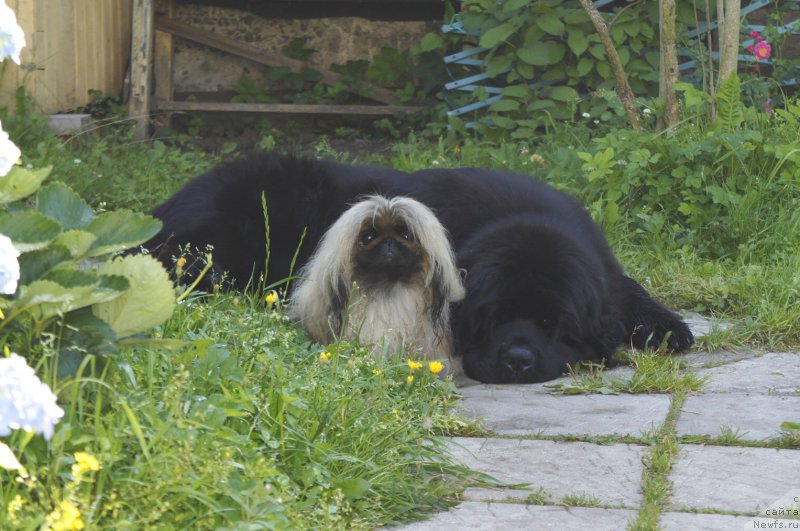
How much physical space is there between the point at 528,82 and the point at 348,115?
2011 mm

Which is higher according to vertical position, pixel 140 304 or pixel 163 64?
pixel 163 64

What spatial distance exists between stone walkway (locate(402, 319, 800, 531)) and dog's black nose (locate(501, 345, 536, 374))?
73 mm

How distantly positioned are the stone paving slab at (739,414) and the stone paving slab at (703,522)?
28.5 inches

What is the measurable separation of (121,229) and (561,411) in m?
1.71

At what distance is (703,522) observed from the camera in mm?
2811

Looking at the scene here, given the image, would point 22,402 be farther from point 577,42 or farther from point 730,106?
point 577,42

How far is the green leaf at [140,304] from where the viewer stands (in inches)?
114

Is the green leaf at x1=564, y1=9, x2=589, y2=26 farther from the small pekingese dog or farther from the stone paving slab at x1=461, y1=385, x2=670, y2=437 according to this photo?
the stone paving slab at x1=461, y1=385, x2=670, y2=437

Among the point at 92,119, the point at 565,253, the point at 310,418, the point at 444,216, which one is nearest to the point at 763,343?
the point at 565,253

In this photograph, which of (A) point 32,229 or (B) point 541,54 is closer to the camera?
(A) point 32,229

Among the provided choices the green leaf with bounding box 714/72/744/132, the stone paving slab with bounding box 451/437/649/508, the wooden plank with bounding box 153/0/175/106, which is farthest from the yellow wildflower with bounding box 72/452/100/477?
the wooden plank with bounding box 153/0/175/106

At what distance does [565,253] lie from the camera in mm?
4469

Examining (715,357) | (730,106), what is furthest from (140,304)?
(730,106)

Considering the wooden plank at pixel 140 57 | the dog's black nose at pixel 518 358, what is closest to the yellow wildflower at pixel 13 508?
the dog's black nose at pixel 518 358
